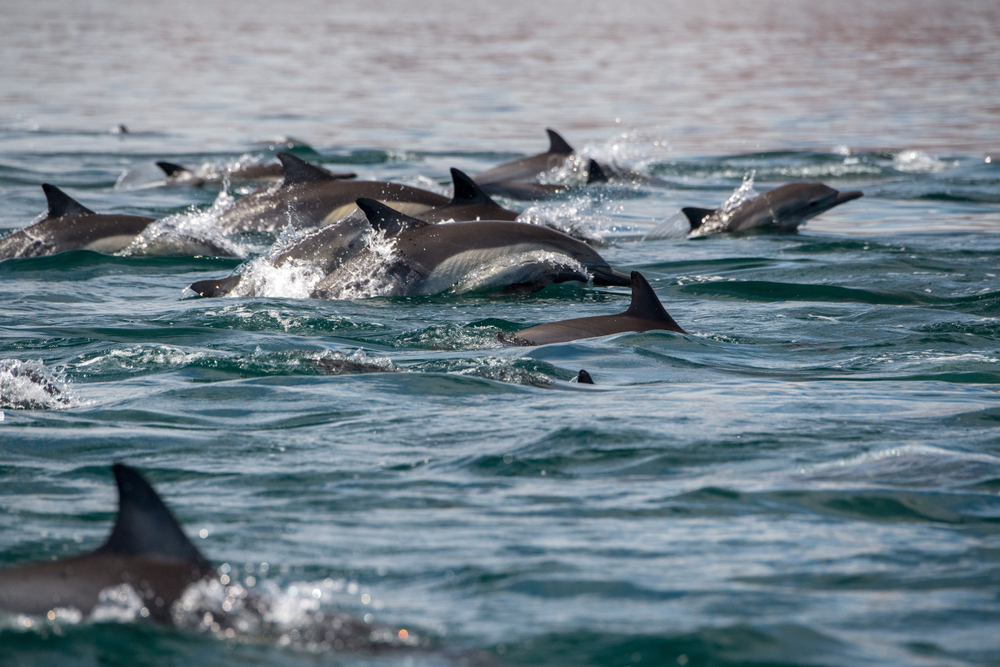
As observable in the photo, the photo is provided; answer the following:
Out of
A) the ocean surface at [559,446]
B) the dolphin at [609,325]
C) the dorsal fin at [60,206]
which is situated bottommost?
the ocean surface at [559,446]

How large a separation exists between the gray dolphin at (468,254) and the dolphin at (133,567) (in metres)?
5.86

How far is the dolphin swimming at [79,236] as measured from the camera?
11172 millimetres

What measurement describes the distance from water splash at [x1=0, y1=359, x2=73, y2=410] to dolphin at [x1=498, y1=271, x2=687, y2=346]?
8.39 ft

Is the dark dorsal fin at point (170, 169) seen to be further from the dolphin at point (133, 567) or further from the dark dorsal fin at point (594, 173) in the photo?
the dolphin at point (133, 567)

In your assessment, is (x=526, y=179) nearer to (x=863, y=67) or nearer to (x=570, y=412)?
(x=570, y=412)

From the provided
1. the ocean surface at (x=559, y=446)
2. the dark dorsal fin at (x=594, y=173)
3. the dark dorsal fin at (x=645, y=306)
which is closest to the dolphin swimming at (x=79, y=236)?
the ocean surface at (x=559, y=446)

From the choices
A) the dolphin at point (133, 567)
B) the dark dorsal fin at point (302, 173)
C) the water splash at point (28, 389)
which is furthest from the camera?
the dark dorsal fin at point (302, 173)

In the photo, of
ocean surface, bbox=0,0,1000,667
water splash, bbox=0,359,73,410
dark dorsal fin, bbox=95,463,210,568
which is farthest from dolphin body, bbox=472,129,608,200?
dark dorsal fin, bbox=95,463,210,568

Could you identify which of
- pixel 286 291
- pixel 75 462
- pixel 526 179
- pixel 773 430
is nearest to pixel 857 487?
pixel 773 430

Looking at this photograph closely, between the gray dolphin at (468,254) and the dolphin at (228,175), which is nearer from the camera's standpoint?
the gray dolphin at (468,254)

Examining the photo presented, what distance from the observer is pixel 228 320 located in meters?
8.64

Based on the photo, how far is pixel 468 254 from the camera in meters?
9.48

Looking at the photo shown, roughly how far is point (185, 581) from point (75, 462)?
2041 mm

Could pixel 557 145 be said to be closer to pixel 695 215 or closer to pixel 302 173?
pixel 695 215
